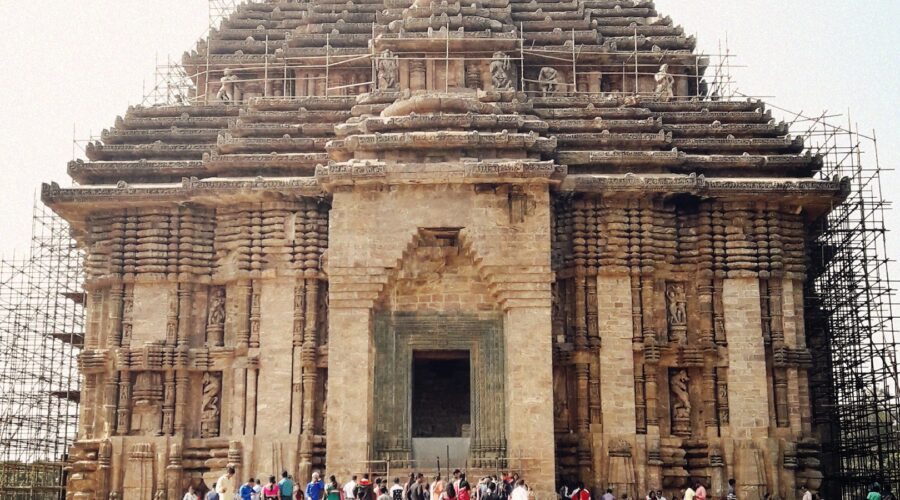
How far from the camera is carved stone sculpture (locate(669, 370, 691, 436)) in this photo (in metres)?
28.0

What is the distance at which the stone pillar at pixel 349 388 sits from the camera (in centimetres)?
2584

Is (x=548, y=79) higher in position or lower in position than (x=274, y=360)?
higher

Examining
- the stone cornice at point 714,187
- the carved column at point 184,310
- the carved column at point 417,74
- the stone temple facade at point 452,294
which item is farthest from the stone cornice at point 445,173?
the carved column at point 417,74

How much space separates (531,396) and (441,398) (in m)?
5.67

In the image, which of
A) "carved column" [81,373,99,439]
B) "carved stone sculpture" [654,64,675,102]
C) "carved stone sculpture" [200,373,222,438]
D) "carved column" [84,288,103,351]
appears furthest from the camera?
"carved stone sculpture" [654,64,675,102]

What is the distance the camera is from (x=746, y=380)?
27891 millimetres

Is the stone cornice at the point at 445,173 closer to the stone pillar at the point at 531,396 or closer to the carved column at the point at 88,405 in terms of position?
the stone pillar at the point at 531,396

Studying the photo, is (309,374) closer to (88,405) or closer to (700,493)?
(88,405)

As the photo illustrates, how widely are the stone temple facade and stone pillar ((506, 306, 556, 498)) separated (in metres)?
0.04

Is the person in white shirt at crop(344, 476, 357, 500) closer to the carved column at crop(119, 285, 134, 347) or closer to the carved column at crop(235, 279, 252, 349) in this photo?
the carved column at crop(235, 279, 252, 349)

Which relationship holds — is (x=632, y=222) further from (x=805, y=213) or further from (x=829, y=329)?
(x=829, y=329)

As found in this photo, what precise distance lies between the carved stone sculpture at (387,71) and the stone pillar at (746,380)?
387 inches

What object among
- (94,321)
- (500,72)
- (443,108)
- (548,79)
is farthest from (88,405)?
(548,79)

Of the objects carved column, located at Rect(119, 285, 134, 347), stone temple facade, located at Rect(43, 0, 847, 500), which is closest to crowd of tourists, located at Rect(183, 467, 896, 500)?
stone temple facade, located at Rect(43, 0, 847, 500)
